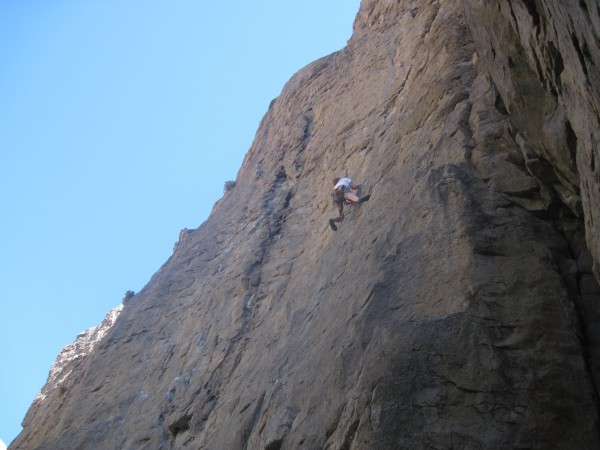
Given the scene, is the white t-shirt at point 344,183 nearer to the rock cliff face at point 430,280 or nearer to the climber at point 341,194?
the climber at point 341,194

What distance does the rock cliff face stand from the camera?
5.93 m

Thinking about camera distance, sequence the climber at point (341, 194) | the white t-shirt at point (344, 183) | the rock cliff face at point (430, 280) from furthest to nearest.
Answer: the white t-shirt at point (344, 183) < the climber at point (341, 194) < the rock cliff face at point (430, 280)

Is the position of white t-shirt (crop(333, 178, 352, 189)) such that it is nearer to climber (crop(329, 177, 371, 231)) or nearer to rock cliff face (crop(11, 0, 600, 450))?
climber (crop(329, 177, 371, 231))

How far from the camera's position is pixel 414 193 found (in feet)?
27.7

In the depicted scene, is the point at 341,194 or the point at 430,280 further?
the point at 341,194

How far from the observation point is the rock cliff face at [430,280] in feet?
19.4

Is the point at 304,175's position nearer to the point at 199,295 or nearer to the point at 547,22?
the point at 199,295

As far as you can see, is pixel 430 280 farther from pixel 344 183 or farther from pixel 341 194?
pixel 344 183

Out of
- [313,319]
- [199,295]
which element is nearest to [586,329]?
[313,319]

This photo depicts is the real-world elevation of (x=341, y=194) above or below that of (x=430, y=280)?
above

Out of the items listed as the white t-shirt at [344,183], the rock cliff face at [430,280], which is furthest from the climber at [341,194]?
the rock cliff face at [430,280]

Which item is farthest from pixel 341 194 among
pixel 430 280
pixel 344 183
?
pixel 430 280

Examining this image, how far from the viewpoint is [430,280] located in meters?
7.15

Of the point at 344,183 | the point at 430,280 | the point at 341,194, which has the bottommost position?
the point at 430,280
